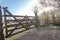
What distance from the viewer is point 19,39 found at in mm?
6133

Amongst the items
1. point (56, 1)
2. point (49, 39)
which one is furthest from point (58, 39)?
point (56, 1)

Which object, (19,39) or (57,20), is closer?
(19,39)

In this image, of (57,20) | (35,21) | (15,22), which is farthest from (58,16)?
(15,22)

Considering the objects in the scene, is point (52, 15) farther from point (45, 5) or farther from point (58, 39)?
point (58, 39)

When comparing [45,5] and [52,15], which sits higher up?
[45,5]

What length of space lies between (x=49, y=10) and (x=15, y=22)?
37.8 feet

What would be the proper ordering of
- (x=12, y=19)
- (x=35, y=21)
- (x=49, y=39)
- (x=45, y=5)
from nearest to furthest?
(x=49, y=39)
(x=12, y=19)
(x=35, y=21)
(x=45, y=5)

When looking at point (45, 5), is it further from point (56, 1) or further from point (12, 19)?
point (12, 19)

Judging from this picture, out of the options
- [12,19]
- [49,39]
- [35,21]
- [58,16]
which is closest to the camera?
[49,39]

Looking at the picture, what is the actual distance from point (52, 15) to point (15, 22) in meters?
11.6

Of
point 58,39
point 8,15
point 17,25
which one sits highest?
point 8,15

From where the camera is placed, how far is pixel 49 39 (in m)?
6.07

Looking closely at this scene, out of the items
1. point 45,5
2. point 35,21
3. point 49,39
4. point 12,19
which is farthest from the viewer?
point 45,5

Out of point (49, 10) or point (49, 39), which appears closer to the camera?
point (49, 39)
